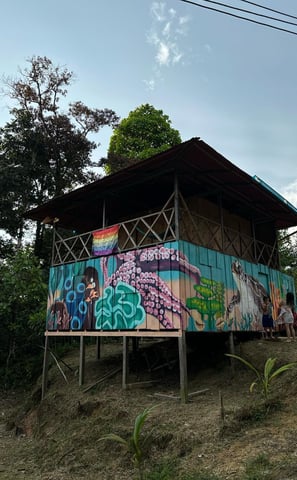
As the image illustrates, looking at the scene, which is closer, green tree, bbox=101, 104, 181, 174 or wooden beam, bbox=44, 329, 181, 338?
wooden beam, bbox=44, 329, 181, 338

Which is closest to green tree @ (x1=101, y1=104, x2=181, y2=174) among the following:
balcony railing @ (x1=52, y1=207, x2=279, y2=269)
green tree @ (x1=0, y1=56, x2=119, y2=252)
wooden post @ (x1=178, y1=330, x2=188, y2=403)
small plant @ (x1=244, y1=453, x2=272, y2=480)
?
green tree @ (x1=0, y1=56, x2=119, y2=252)

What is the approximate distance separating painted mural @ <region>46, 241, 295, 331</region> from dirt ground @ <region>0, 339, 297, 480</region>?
1513mm

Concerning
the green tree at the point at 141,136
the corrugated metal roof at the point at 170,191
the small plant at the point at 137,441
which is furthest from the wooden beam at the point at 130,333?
the green tree at the point at 141,136

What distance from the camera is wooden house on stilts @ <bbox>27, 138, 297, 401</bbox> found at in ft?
28.6

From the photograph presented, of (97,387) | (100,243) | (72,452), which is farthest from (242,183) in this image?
(72,452)

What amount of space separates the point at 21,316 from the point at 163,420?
11.2 m

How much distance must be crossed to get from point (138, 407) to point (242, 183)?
6687mm

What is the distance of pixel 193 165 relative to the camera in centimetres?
923

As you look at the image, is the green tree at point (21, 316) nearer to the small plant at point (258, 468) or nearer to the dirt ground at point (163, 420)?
the dirt ground at point (163, 420)

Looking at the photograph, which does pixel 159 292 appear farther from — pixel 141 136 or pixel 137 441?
pixel 141 136

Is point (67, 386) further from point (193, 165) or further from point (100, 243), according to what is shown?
point (193, 165)

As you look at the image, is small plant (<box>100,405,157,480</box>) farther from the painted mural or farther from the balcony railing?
the balcony railing

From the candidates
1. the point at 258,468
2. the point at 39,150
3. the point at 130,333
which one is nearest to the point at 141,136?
the point at 39,150

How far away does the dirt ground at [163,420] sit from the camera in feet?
17.1
